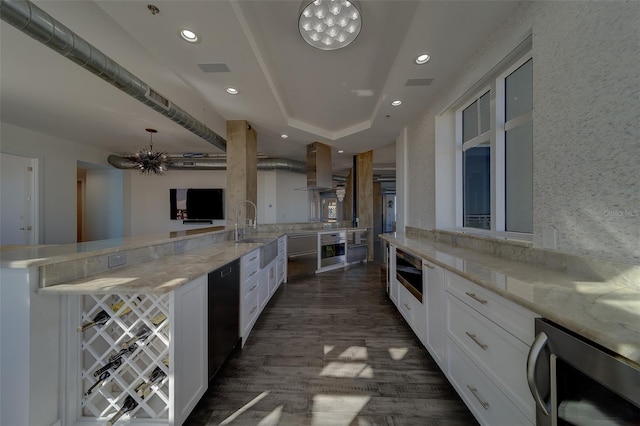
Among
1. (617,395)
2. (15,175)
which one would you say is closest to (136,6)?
(617,395)

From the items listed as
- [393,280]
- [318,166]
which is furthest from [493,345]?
[318,166]

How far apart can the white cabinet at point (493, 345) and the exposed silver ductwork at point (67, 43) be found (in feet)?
10.7

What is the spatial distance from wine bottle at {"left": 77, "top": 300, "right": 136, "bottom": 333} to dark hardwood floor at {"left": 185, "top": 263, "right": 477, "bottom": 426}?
0.78 m

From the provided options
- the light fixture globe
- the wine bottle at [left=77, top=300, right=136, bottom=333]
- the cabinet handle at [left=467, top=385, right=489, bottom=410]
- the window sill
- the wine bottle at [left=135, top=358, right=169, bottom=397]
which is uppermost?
the light fixture globe

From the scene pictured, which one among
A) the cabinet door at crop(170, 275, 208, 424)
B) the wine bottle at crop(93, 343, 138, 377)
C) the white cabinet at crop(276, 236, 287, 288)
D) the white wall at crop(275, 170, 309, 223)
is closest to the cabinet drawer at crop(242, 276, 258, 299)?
the cabinet door at crop(170, 275, 208, 424)

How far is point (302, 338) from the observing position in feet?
7.23

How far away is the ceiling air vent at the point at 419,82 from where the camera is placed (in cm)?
250

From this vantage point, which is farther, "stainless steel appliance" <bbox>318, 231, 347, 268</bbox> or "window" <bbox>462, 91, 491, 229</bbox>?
"stainless steel appliance" <bbox>318, 231, 347, 268</bbox>

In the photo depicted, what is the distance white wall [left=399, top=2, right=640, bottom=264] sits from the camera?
102cm

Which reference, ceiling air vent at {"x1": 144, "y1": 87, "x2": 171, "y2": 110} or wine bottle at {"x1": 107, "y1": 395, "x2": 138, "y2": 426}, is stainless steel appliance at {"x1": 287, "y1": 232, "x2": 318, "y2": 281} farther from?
wine bottle at {"x1": 107, "y1": 395, "x2": 138, "y2": 426}

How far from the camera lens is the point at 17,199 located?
176 inches

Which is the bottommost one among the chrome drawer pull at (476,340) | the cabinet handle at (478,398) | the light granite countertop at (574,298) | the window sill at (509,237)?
the cabinet handle at (478,398)

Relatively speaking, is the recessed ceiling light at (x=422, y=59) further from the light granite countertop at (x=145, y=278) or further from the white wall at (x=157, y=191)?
the white wall at (x=157, y=191)

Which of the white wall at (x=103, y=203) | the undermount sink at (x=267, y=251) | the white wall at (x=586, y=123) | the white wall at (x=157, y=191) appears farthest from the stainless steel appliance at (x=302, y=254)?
the white wall at (x=103, y=203)
